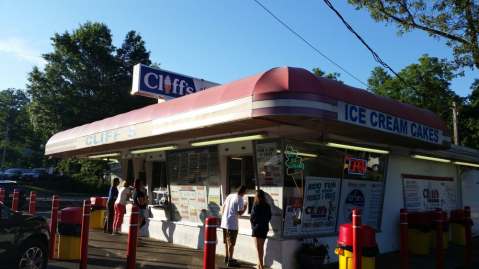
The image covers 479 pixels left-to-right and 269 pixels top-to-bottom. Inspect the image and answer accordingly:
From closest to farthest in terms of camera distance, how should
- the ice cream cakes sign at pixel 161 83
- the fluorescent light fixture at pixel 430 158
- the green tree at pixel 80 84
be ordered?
the fluorescent light fixture at pixel 430 158 → the ice cream cakes sign at pixel 161 83 → the green tree at pixel 80 84

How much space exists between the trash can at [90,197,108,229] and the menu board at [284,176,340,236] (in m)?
8.60

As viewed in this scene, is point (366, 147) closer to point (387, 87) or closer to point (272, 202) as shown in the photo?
point (272, 202)

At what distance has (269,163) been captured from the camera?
10.0 meters

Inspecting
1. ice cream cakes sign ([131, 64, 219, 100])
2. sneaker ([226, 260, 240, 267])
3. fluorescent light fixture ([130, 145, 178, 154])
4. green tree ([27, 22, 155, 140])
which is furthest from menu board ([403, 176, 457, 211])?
green tree ([27, 22, 155, 140])

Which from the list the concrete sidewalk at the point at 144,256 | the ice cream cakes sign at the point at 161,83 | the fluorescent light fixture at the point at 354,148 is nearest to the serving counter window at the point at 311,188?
the fluorescent light fixture at the point at 354,148

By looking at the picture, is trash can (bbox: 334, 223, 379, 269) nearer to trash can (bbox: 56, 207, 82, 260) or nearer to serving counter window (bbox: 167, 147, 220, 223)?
serving counter window (bbox: 167, 147, 220, 223)

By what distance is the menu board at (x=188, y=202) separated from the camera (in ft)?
40.6

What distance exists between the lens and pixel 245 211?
10.7 meters

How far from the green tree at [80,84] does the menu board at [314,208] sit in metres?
33.7

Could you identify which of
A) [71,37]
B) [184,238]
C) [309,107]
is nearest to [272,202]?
[309,107]

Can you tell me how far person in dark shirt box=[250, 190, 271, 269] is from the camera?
918 centimetres

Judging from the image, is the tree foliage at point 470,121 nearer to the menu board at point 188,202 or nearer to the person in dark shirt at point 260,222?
the menu board at point 188,202

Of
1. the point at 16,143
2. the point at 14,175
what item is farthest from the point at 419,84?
the point at 16,143

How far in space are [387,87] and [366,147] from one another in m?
35.2
